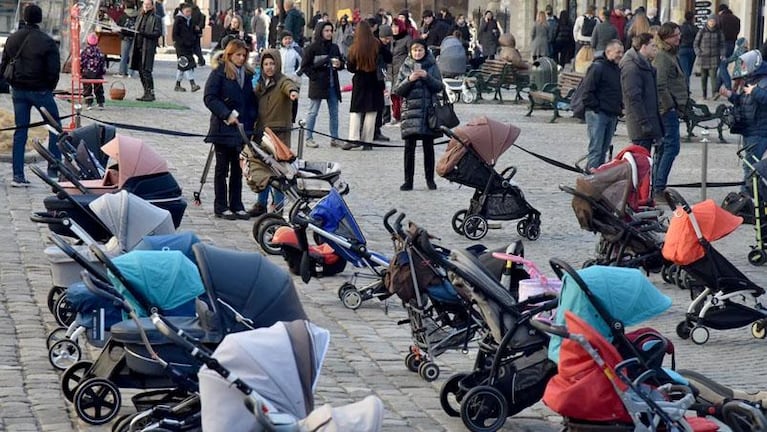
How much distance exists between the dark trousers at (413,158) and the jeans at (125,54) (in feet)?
59.8

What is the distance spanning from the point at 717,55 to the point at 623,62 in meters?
16.5

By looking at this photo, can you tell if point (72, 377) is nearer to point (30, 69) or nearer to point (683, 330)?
point (683, 330)

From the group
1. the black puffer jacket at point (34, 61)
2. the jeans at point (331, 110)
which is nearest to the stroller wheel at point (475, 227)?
the black puffer jacket at point (34, 61)

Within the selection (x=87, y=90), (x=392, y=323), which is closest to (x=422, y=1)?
(x=87, y=90)

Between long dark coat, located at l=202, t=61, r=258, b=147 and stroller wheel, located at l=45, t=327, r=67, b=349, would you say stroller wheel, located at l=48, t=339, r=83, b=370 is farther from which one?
long dark coat, located at l=202, t=61, r=258, b=147

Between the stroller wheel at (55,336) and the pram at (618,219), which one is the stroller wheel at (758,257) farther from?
the stroller wheel at (55,336)

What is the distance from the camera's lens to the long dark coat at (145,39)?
101ft

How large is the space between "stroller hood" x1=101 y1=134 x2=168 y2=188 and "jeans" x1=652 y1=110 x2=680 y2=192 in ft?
23.5

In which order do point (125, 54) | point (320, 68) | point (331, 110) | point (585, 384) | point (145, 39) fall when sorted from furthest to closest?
point (125, 54) < point (145, 39) < point (320, 68) < point (331, 110) < point (585, 384)

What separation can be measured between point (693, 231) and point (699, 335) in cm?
72

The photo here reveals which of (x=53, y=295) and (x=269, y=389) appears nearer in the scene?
(x=269, y=389)

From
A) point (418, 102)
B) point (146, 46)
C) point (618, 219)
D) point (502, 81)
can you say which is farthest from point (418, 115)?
point (502, 81)

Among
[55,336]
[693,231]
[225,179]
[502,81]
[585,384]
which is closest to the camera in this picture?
[585,384]

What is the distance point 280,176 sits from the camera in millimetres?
15391
